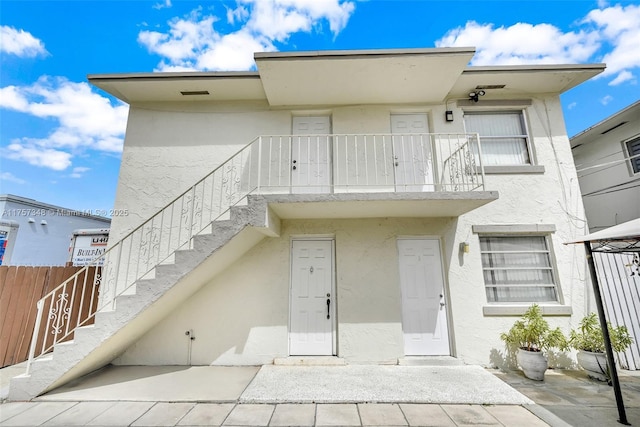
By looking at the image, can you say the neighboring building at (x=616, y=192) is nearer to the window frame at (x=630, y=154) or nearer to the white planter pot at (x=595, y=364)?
the window frame at (x=630, y=154)

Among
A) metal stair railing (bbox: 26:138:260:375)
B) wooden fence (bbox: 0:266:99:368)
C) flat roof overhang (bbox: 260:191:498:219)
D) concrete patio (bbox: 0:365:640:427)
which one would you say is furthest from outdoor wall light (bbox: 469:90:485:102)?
wooden fence (bbox: 0:266:99:368)

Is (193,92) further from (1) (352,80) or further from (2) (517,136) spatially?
(2) (517,136)

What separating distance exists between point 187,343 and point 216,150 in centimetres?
437

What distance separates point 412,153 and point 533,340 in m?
4.41

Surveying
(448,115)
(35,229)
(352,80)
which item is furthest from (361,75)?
(35,229)

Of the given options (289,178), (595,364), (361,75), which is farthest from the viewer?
(289,178)

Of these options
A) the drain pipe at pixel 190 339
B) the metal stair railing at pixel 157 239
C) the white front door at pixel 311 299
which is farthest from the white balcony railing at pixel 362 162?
the drain pipe at pixel 190 339

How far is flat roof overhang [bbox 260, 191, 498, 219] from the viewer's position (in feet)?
14.5

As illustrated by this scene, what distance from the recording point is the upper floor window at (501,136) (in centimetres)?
590

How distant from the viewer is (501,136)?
235 inches

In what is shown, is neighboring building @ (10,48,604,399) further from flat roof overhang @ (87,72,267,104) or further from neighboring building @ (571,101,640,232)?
neighboring building @ (571,101,640,232)

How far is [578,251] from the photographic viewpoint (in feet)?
17.4

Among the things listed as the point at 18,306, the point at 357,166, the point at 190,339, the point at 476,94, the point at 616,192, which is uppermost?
the point at 476,94

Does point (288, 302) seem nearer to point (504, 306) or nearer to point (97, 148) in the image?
point (504, 306)
